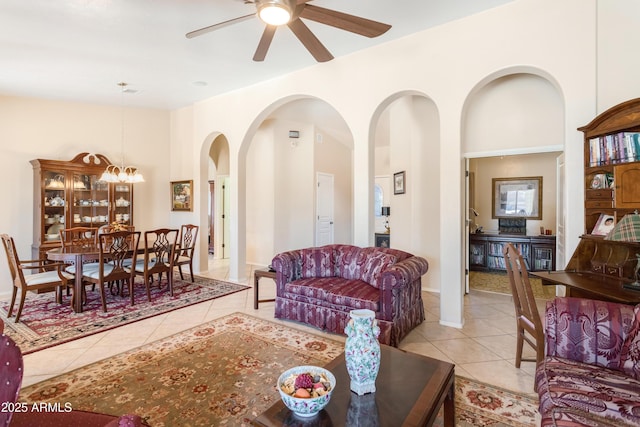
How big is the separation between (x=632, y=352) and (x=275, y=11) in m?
2.86

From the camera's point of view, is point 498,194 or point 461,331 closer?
point 461,331

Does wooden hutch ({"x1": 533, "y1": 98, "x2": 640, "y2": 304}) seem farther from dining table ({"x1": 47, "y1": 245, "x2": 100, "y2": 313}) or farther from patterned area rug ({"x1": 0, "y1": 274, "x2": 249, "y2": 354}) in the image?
dining table ({"x1": 47, "y1": 245, "x2": 100, "y2": 313})

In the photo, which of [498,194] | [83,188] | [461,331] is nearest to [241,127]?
[83,188]

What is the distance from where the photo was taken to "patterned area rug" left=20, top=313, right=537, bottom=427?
204cm

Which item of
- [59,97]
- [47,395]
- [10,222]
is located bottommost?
[47,395]

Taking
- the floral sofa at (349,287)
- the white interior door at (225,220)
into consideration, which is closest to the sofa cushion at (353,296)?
the floral sofa at (349,287)

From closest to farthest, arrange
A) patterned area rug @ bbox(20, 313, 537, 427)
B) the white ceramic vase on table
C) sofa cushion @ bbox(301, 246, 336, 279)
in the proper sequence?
the white ceramic vase on table, patterned area rug @ bbox(20, 313, 537, 427), sofa cushion @ bbox(301, 246, 336, 279)

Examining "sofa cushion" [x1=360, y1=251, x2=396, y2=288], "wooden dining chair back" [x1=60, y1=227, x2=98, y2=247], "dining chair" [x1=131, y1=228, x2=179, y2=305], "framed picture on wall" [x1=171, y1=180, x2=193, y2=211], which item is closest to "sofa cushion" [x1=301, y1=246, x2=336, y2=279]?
"sofa cushion" [x1=360, y1=251, x2=396, y2=288]

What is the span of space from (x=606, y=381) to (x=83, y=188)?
22.2 ft

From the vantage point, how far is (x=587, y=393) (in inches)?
55.7

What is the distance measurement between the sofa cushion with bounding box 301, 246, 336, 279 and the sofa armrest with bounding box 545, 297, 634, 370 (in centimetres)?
234

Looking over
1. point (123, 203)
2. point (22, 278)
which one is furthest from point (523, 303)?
point (123, 203)

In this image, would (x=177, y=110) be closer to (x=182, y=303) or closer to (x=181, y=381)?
(x=182, y=303)

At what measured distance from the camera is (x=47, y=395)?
2.24 metres
